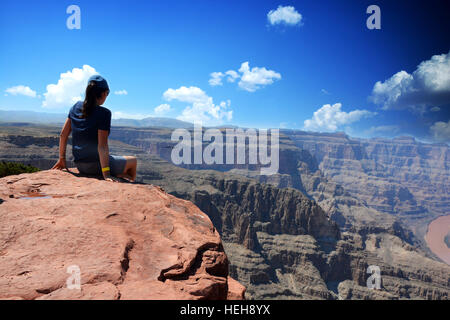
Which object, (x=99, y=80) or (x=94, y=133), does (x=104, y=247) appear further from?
(x=99, y=80)

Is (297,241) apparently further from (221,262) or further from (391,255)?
(221,262)

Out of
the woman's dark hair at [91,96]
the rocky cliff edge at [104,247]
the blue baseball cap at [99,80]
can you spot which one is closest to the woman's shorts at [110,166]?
the rocky cliff edge at [104,247]

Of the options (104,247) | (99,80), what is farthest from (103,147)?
(104,247)

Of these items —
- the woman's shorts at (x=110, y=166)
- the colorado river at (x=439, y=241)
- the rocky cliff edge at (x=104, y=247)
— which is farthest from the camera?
the colorado river at (x=439, y=241)

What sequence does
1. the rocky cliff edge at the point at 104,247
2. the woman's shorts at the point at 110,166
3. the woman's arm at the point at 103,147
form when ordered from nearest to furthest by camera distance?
the rocky cliff edge at the point at 104,247 → the woman's arm at the point at 103,147 → the woman's shorts at the point at 110,166

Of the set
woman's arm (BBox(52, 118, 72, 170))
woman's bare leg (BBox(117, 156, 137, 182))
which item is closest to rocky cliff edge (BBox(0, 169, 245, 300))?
woman's bare leg (BBox(117, 156, 137, 182))

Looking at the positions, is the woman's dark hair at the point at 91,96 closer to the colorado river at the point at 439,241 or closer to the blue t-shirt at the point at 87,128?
the blue t-shirt at the point at 87,128

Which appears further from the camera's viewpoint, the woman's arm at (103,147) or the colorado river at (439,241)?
the colorado river at (439,241)

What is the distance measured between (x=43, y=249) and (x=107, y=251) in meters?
0.67

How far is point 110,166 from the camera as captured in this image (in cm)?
Answer: 539

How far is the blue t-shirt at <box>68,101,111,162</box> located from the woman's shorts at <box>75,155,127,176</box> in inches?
4.4

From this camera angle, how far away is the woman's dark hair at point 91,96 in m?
4.88

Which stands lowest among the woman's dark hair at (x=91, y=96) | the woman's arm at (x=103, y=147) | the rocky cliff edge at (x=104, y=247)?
the rocky cliff edge at (x=104, y=247)

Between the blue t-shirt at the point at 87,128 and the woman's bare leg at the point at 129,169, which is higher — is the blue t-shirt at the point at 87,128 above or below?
above
